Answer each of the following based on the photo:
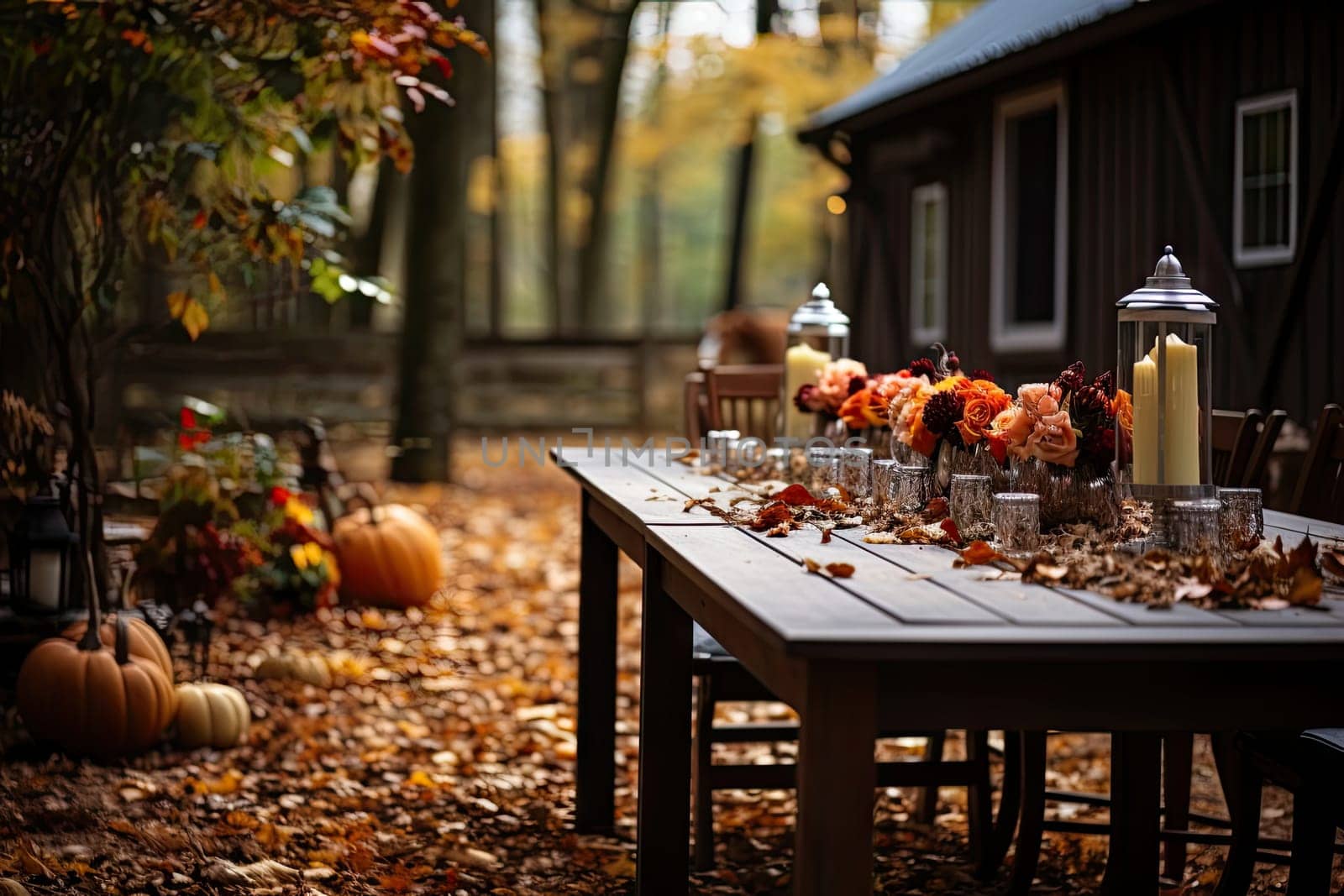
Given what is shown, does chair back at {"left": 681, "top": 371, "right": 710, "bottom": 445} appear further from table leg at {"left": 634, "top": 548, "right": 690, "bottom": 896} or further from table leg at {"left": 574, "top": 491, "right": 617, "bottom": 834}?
table leg at {"left": 634, "top": 548, "right": 690, "bottom": 896}

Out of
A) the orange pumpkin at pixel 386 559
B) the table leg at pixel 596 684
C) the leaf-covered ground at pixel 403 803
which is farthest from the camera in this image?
the orange pumpkin at pixel 386 559

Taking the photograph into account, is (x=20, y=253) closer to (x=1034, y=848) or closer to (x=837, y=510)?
(x=837, y=510)

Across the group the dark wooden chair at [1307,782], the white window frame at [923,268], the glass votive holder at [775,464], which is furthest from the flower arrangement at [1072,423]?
the white window frame at [923,268]

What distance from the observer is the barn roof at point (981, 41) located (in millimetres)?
8805

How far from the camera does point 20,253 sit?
5.51 m

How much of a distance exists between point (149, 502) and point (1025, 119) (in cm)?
717

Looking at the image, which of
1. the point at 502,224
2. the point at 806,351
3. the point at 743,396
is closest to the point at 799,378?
the point at 806,351

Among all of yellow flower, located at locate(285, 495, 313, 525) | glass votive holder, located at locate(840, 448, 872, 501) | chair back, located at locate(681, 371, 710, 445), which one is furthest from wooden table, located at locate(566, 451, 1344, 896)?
yellow flower, located at locate(285, 495, 313, 525)

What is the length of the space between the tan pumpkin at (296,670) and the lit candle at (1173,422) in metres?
4.48

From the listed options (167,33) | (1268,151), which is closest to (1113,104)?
(1268,151)

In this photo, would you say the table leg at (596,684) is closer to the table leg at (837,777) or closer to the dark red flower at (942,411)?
the dark red flower at (942,411)

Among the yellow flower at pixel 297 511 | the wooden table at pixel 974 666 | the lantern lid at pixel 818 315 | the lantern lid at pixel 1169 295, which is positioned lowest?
the yellow flower at pixel 297 511

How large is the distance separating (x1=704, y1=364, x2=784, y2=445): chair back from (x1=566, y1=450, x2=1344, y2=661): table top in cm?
297

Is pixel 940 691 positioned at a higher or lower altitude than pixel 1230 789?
higher
